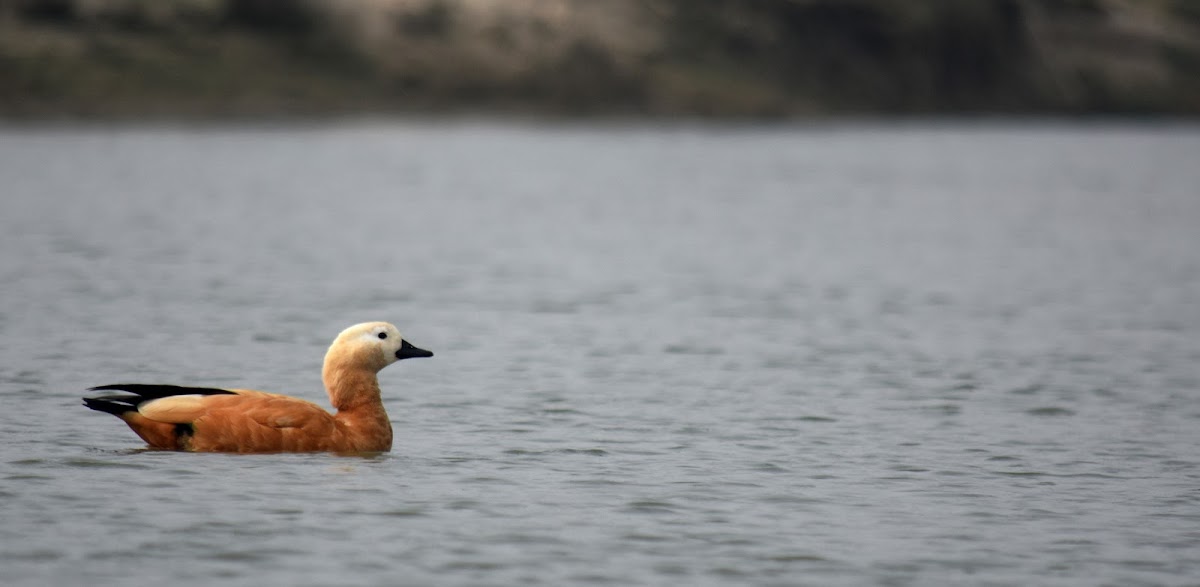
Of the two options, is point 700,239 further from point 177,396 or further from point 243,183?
point 177,396

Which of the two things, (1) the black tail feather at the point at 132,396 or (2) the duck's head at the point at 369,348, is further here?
(2) the duck's head at the point at 369,348

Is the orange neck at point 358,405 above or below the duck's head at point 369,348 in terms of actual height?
below

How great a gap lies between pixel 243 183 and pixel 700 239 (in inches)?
1030

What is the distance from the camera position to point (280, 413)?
16.7m

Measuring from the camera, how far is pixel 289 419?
54.9ft

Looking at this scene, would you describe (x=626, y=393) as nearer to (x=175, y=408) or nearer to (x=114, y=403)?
(x=175, y=408)

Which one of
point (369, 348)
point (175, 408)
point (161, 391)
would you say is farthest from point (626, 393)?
point (161, 391)

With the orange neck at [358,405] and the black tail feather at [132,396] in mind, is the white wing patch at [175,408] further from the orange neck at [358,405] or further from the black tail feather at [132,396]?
the orange neck at [358,405]

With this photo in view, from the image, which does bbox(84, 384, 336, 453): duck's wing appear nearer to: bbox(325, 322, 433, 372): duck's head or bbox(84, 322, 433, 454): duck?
bbox(84, 322, 433, 454): duck

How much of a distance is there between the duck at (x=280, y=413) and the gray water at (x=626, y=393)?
0.71 feet

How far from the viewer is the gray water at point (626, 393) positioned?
13.7 meters

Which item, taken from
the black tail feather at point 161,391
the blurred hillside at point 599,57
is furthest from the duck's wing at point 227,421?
the blurred hillside at point 599,57

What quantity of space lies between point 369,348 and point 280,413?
105 cm

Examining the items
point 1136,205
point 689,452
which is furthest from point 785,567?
point 1136,205
